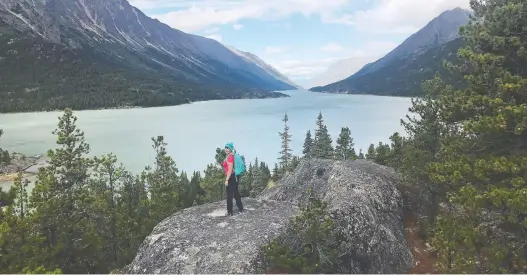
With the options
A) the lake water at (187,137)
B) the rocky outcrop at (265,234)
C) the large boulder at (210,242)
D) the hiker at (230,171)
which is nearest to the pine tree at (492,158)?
the rocky outcrop at (265,234)

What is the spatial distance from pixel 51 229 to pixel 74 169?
6714 mm

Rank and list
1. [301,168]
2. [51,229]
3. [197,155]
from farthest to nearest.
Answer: [197,155] < [301,168] < [51,229]

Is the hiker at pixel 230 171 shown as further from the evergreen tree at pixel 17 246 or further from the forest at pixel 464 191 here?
the evergreen tree at pixel 17 246

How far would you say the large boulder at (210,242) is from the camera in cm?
1574

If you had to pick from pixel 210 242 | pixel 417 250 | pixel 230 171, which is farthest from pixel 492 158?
pixel 210 242

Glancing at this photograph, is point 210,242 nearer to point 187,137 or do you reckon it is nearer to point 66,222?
point 66,222

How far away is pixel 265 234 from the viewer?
17.4 meters

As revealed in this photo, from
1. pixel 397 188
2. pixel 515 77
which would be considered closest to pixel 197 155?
pixel 397 188

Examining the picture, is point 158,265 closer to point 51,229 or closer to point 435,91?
point 51,229

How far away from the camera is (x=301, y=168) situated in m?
29.2

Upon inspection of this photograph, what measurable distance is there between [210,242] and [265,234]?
2283 millimetres

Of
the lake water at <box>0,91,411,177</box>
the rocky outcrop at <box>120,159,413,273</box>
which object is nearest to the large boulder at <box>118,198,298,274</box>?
the rocky outcrop at <box>120,159,413,273</box>

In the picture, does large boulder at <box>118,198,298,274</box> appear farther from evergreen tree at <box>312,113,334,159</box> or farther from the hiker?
evergreen tree at <box>312,113,334,159</box>

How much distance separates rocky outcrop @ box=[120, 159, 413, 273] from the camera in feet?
52.7
